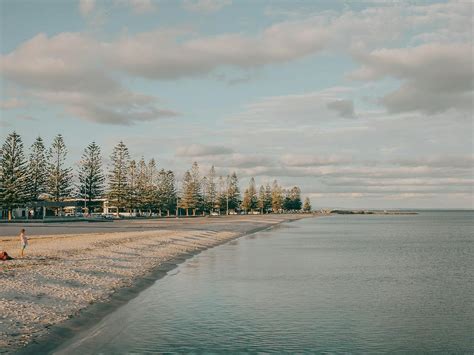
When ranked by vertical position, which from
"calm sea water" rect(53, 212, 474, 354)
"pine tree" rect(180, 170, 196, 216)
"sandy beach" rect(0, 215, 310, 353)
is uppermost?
"pine tree" rect(180, 170, 196, 216)

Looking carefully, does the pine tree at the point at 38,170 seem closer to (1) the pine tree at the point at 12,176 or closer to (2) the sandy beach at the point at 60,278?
(1) the pine tree at the point at 12,176

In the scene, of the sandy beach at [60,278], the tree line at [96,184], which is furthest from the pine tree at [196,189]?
the sandy beach at [60,278]

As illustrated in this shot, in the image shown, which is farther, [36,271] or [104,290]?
[36,271]

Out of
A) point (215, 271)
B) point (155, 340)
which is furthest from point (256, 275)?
point (155, 340)

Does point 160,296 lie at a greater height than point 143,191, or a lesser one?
lesser

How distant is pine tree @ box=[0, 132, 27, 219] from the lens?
100062 mm

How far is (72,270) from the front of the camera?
25141 mm

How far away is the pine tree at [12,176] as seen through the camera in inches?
3939

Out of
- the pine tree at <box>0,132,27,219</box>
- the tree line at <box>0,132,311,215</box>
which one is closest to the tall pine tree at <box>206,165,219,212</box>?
the tree line at <box>0,132,311,215</box>

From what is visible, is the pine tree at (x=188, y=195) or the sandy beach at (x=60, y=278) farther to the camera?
the pine tree at (x=188, y=195)

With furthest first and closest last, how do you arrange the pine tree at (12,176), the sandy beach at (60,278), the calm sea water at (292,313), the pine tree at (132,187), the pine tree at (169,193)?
the pine tree at (169,193) < the pine tree at (132,187) < the pine tree at (12,176) < the sandy beach at (60,278) < the calm sea water at (292,313)

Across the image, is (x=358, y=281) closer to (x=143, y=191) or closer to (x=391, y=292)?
(x=391, y=292)

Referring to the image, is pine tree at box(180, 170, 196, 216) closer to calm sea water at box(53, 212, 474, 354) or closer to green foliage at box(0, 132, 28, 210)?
green foliage at box(0, 132, 28, 210)

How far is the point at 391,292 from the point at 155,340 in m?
13.9
